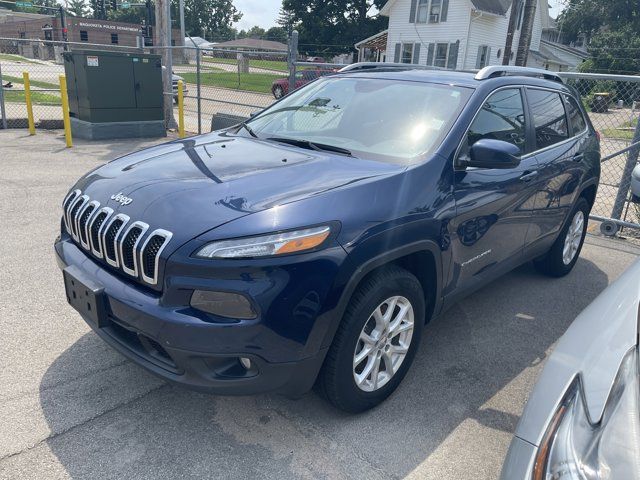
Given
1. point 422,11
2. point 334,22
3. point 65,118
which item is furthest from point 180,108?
point 334,22

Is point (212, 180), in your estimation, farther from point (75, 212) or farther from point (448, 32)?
point (448, 32)

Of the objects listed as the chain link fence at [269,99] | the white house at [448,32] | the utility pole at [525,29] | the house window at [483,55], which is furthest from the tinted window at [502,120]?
the house window at [483,55]

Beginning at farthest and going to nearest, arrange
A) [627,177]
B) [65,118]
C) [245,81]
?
[245,81], [65,118], [627,177]

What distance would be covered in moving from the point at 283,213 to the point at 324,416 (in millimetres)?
1166

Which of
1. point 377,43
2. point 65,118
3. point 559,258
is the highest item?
point 377,43

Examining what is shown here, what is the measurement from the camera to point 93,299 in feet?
7.90

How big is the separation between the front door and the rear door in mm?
161

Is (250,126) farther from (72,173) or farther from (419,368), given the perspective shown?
(72,173)

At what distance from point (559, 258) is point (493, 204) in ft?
6.04

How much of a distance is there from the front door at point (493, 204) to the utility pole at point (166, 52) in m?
9.42

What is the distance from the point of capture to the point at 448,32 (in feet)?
104

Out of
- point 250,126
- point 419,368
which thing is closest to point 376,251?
point 419,368

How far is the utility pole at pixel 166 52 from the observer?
11633 millimetres

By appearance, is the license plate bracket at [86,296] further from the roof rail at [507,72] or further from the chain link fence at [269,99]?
the chain link fence at [269,99]
